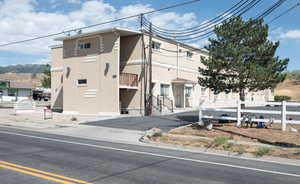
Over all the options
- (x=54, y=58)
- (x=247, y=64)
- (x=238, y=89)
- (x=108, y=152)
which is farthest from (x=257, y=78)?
(x=54, y=58)

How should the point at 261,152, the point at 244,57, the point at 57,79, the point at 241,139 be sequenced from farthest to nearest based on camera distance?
the point at 57,79, the point at 244,57, the point at 241,139, the point at 261,152

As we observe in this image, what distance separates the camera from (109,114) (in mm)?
22641

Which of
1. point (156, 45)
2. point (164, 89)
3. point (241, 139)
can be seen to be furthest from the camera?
point (164, 89)

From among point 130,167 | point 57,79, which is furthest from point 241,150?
point 57,79

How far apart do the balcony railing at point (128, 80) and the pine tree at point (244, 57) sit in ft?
29.9

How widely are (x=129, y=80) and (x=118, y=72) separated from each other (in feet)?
4.50

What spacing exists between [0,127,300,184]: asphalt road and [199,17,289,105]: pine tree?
6875mm

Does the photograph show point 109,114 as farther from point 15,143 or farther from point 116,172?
point 116,172

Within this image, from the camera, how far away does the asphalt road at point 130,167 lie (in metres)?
6.17

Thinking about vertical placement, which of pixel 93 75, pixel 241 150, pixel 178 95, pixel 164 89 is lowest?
pixel 241 150

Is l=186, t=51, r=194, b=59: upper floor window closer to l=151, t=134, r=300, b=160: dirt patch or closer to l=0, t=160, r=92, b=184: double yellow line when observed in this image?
l=151, t=134, r=300, b=160: dirt patch

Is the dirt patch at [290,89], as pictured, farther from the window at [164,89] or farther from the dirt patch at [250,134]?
the dirt patch at [250,134]

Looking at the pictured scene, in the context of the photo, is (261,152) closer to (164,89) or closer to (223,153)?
(223,153)

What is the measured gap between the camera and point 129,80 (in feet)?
76.0
